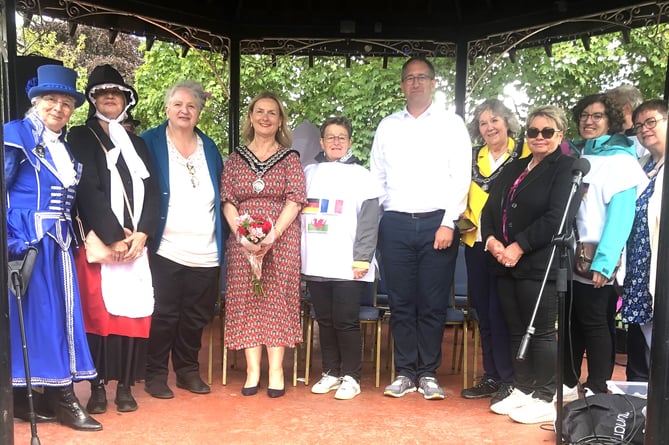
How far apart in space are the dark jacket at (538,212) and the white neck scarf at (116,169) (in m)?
2.43

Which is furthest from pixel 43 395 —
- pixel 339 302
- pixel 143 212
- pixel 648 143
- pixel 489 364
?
pixel 648 143

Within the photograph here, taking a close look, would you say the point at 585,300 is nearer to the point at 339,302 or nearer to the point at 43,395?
the point at 339,302

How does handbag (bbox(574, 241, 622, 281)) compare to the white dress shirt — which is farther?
the white dress shirt

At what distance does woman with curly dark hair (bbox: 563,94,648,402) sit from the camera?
401 cm

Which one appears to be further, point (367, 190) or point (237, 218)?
point (367, 190)

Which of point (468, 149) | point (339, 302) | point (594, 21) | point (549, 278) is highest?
point (594, 21)

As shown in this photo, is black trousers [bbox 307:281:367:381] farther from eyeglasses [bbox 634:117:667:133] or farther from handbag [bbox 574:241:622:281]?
eyeglasses [bbox 634:117:667:133]

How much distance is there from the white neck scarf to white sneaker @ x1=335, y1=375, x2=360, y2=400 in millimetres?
1830

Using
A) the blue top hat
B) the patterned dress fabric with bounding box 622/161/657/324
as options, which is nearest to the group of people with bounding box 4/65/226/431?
the blue top hat

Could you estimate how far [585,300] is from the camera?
4188 millimetres

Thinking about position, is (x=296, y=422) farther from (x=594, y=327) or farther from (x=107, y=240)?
(x=594, y=327)

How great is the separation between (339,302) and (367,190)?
2.75 ft

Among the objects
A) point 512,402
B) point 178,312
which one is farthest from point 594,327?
point 178,312

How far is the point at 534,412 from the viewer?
4.04 metres
